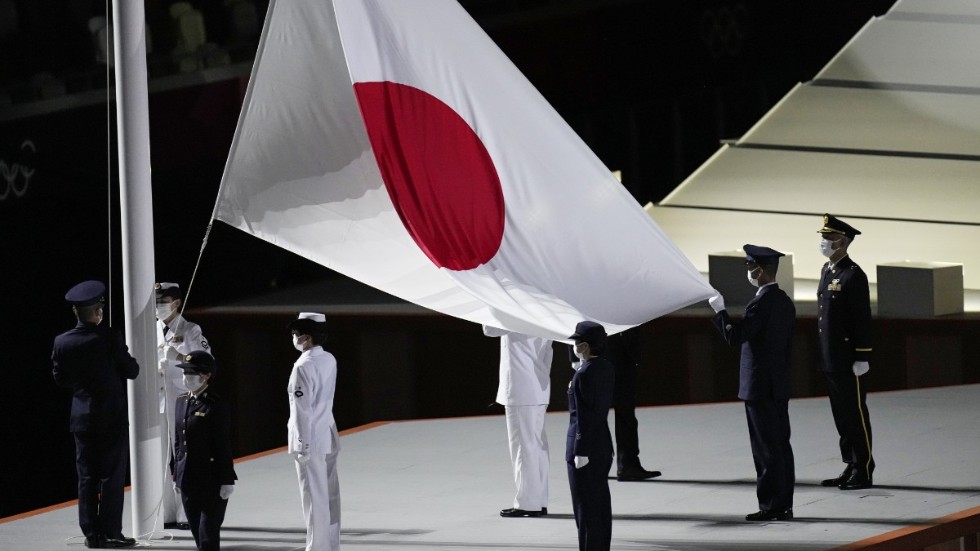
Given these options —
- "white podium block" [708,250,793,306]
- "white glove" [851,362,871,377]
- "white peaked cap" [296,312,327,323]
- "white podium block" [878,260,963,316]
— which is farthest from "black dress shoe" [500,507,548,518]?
"white podium block" [708,250,793,306]

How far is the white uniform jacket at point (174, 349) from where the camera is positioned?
30.3ft

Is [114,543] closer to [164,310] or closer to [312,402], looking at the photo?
[164,310]

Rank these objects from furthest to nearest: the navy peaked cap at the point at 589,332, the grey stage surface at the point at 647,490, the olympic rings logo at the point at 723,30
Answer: the olympic rings logo at the point at 723,30 → the grey stage surface at the point at 647,490 → the navy peaked cap at the point at 589,332

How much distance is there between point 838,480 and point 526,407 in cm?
183

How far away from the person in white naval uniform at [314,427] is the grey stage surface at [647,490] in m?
0.51

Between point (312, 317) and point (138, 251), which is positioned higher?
point (138, 251)

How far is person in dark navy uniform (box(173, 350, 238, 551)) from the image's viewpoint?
8164 mm

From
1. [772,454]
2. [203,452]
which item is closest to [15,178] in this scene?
[203,452]

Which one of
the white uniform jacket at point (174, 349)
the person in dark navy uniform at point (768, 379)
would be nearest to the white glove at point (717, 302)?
the person in dark navy uniform at point (768, 379)

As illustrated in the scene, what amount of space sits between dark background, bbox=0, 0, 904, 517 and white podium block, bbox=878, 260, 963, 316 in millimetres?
1713

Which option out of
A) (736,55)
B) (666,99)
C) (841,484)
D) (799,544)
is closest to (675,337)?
(841,484)

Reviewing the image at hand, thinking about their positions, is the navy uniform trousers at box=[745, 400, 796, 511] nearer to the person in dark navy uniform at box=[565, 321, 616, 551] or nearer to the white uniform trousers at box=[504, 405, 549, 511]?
the white uniform trousers at box=[504, 405, 549, 511]

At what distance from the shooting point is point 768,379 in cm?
916

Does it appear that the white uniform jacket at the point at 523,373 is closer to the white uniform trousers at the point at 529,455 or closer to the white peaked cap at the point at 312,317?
the white uniform trousers at the point at 529,455
